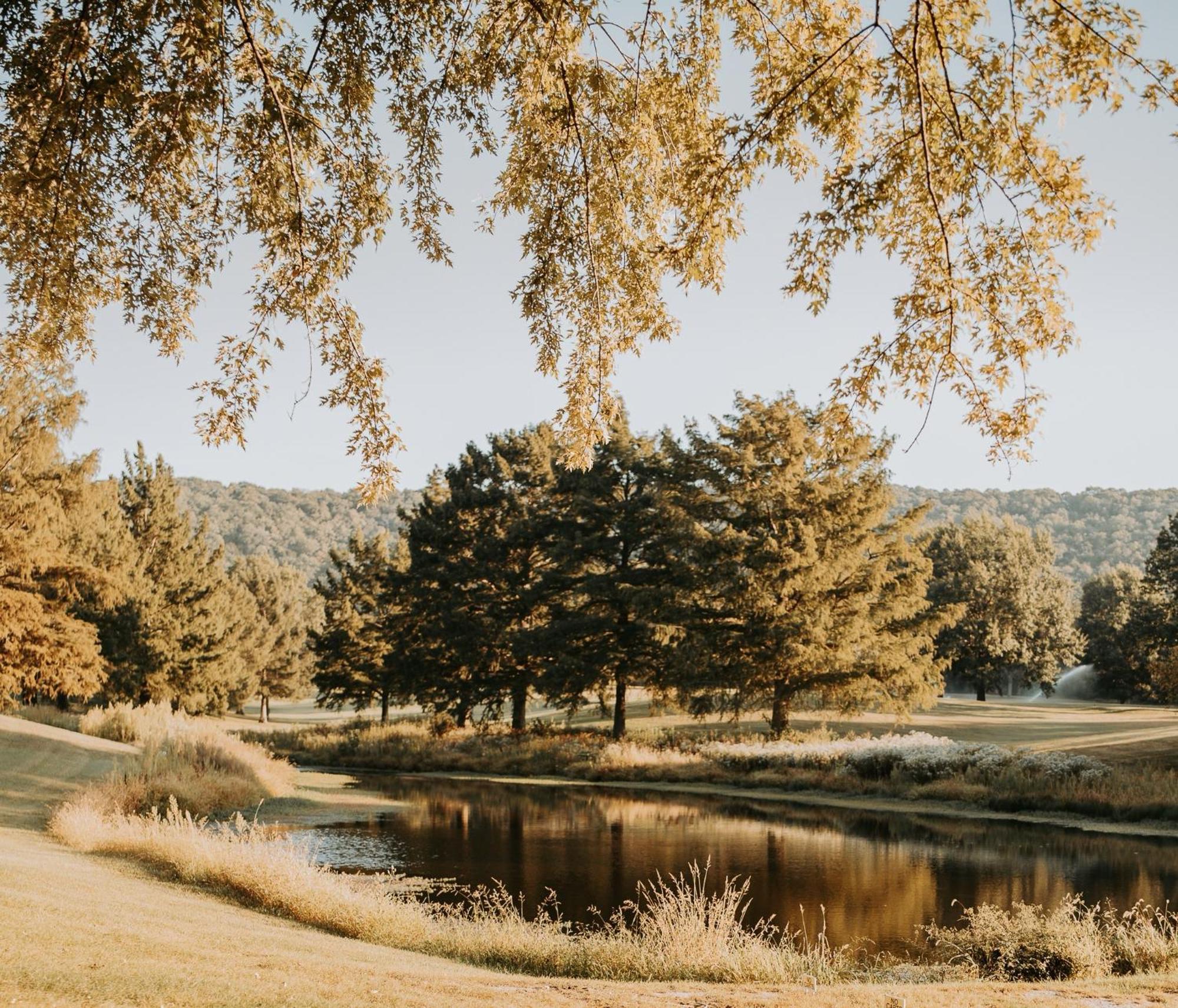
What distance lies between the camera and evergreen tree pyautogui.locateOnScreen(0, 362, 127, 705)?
101 feet

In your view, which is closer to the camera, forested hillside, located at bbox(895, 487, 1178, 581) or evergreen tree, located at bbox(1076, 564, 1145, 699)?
evergreen tree, located at bbox(1076, 564, 1145, 699)

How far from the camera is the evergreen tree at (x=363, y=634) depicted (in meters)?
47.9

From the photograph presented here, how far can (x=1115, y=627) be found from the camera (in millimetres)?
67750

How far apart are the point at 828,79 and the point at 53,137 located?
250 inches

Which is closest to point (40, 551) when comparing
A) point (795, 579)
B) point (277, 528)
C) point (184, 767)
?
point (184, 767)

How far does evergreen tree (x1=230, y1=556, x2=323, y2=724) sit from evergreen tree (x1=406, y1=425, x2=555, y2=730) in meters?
21.6

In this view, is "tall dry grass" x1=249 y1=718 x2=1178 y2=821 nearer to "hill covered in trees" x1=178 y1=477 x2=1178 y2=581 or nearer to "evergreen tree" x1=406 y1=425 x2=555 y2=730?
"evergreen tree" x1=406 y1=425 x2=555 y2=730

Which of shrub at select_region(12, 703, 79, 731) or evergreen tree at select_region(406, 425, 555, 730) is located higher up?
evergreen tree at select_region(406, 425, 555, 730)

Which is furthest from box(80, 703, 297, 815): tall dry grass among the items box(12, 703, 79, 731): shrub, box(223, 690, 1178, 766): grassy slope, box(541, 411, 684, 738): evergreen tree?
box(223, 690, 1178, 766): grassy slope

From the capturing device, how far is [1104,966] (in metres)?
10.4

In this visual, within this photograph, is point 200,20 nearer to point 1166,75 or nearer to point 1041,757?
point 1166,75

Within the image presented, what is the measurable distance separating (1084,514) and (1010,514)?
119ft

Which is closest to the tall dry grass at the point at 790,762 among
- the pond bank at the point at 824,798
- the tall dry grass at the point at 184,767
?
the pond bank at the point at 824,798

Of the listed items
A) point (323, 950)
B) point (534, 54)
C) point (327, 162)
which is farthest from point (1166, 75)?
point (323, 950)
